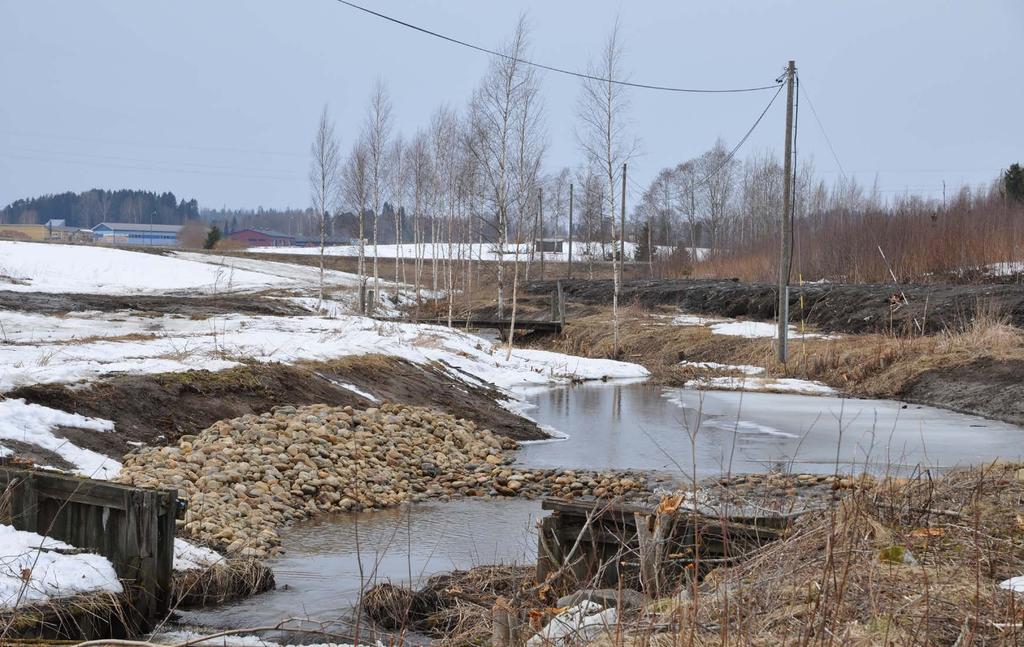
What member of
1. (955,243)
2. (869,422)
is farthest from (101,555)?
(955,243)

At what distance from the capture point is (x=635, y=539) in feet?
20.0

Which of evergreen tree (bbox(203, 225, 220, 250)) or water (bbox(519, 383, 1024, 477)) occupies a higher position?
evergreen tree (bbox(203, 225, 220, 250))

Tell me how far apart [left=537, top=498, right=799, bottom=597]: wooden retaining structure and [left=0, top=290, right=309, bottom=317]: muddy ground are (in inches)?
860

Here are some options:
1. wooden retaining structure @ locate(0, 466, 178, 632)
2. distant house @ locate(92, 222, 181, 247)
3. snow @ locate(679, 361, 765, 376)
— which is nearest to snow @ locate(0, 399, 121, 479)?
wooden retaining structure @ locate(0, 466, 178, 632)

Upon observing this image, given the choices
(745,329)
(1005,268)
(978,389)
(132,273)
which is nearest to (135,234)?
(132,273)

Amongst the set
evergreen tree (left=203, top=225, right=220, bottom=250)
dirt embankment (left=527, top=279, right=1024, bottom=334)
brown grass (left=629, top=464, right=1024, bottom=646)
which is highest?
evergreen tree (left=203, top=225, right=220, bottom=250)

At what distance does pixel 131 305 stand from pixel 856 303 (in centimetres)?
2028

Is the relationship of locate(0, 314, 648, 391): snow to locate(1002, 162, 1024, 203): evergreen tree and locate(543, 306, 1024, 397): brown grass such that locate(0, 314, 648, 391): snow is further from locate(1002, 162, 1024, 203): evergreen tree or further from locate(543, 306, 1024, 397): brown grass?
locate(1002, 162, 1024, 203): evergreen tree

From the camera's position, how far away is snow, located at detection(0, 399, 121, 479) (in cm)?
888

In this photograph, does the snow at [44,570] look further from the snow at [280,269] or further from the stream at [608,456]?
the snow at [280,269]

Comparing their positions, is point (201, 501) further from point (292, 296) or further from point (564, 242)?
point (564, 242)

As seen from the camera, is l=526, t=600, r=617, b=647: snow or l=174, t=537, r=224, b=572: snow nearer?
l=526, t=600, r=617, b=647: snow

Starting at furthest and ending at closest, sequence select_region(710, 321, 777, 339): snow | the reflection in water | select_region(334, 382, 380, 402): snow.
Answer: select_region(710, 321, 777, 339): snow
select_region(334, 382, 380, 402): snow
the reflection in water

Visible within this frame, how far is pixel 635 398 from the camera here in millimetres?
19688
